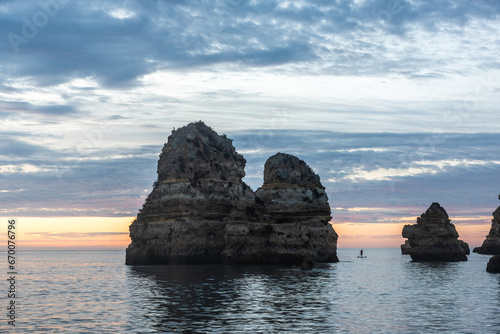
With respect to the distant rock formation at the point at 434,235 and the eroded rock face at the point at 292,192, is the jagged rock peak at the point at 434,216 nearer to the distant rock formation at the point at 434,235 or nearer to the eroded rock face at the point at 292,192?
the distant rock formation at the point at 434,235

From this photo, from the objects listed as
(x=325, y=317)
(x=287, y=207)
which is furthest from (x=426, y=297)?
(x=287, y=207)

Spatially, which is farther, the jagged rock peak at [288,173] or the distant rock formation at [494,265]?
the jagged rock peak at [288,173]

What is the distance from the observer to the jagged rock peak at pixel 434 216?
132850 mm

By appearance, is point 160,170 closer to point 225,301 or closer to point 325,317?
point 225,301

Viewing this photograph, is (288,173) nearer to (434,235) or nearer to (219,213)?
(219,213)

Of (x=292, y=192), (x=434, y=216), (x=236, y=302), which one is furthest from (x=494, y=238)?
(x=236, y=302)

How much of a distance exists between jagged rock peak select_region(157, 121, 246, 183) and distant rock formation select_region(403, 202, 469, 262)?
46.4m

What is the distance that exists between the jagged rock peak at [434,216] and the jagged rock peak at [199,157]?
4678 centimetres

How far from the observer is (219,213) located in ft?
332

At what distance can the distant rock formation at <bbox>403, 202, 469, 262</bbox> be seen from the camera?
433 ft

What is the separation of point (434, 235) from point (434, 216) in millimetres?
4028

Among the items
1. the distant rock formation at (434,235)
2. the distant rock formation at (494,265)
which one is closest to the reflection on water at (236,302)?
the distant rock formation at (494,265)

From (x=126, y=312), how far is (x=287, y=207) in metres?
66.3

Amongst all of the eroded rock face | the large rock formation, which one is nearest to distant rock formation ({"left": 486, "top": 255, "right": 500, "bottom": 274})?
the large rock formation
